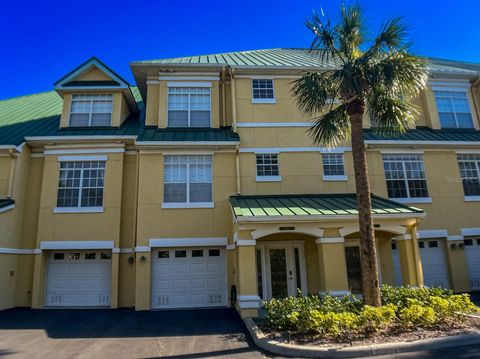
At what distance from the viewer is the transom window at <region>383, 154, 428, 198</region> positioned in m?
16.0

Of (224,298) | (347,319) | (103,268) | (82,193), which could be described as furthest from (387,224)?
(82,193)

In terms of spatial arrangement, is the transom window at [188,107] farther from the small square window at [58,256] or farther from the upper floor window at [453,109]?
the upper floor window at [453,109]

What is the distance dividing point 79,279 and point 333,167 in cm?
1232

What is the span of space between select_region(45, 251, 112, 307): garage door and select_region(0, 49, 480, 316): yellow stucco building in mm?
43

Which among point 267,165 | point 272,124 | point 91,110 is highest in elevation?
point 91,110

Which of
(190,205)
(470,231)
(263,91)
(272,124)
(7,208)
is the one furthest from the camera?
(263,91)

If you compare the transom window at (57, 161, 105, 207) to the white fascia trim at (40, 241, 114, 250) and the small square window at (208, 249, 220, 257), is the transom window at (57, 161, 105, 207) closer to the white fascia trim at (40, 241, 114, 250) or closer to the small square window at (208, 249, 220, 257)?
the white fascia trim at (40, 241, 114, 250)

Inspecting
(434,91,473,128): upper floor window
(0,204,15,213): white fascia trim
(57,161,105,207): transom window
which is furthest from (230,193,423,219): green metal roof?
(0,204,15,213): white fascia trim

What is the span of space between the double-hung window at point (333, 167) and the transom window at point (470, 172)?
20.0 ft

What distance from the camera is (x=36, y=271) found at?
14.0 meters

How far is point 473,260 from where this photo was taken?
52.1 feet

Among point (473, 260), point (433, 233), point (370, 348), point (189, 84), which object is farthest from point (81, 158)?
point (473, 260)

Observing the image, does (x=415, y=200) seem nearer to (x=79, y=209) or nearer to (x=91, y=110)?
(x=79, y=209)

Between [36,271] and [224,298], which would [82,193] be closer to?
→ [36,271]
